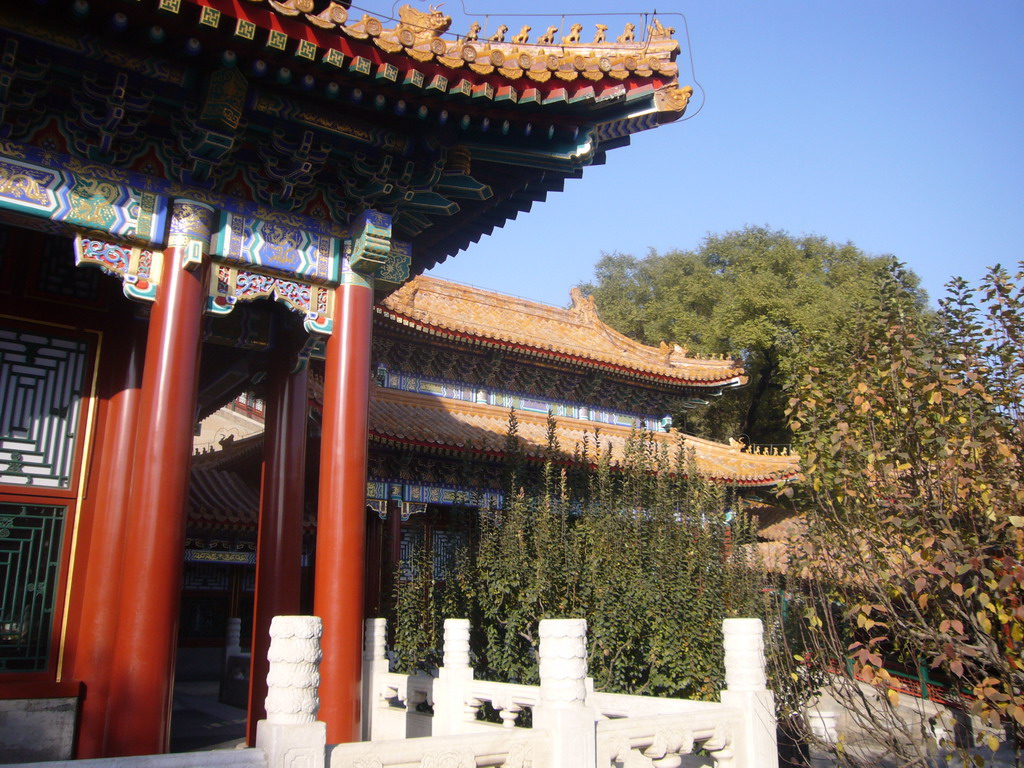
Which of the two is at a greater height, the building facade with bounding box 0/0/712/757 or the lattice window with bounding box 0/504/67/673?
the building facade with bounding box 0/0/712/757

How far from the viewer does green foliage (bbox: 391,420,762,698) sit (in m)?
7.14

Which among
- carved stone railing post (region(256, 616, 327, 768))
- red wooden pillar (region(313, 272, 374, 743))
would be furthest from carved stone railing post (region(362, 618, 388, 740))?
carved stone railing post (region(256, 616, 327, 768))

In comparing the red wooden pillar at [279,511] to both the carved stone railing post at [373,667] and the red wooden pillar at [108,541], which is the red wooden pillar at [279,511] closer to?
the red wooden pillar at [108,541]

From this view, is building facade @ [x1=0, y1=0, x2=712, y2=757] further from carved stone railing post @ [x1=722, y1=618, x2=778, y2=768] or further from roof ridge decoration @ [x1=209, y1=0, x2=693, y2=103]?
carved stone railing post @ [x1=722, y1=618, x2=778, y2=768]

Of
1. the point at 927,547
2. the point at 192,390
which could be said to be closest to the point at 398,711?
the point at 192,390

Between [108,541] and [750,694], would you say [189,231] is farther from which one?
[750,694]

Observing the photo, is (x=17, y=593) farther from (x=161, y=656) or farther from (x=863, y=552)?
(x=863, y=552)

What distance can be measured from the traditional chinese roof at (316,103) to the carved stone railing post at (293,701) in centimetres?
351

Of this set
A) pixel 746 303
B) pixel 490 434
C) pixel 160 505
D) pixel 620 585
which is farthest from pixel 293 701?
pixel 746 303

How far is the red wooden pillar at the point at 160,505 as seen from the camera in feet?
16.1

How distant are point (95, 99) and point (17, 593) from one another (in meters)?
3.49

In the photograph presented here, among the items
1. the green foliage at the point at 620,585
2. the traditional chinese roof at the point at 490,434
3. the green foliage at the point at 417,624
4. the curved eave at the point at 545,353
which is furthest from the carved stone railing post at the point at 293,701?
the curved eave at the point at 545,353

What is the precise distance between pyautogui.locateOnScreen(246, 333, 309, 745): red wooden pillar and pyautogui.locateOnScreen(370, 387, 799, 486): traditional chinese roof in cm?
480

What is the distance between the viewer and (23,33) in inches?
193
